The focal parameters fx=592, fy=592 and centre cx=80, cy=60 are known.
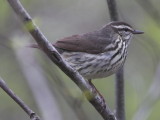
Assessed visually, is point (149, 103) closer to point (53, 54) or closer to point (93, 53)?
point (53, 54)

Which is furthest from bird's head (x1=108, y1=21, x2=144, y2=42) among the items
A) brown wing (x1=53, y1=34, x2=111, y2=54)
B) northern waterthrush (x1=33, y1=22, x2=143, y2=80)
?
brown wing (x1=53, y1=34, x2=111, y2=54)

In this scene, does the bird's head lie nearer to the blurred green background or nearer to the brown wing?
the blurred green background

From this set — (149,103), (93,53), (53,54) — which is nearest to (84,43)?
(93,53)

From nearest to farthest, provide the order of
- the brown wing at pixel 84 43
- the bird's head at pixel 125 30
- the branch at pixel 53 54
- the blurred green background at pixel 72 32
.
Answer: the branch at pixel 53 54
the brown wing at pixel 84 43
the bird's head at pixel 125 30
the blurred green background at pixel 72 32

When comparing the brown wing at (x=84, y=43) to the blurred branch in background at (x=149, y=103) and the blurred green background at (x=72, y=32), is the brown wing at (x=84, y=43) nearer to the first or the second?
the blurred green background at (x=72, y=32)

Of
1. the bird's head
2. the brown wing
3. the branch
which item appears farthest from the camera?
the bird's head

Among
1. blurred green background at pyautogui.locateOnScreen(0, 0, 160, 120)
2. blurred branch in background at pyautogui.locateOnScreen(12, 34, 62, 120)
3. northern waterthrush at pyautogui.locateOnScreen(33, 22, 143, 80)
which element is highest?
blurred branch in background at pyautogui.locateOnScreen(12, 34, 62, 120)

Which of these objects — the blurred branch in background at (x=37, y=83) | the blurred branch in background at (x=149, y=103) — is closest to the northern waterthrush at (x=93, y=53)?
the blurred branch in background at (x=37, y=83)

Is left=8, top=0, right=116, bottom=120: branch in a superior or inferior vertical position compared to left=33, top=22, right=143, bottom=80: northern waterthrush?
superior
